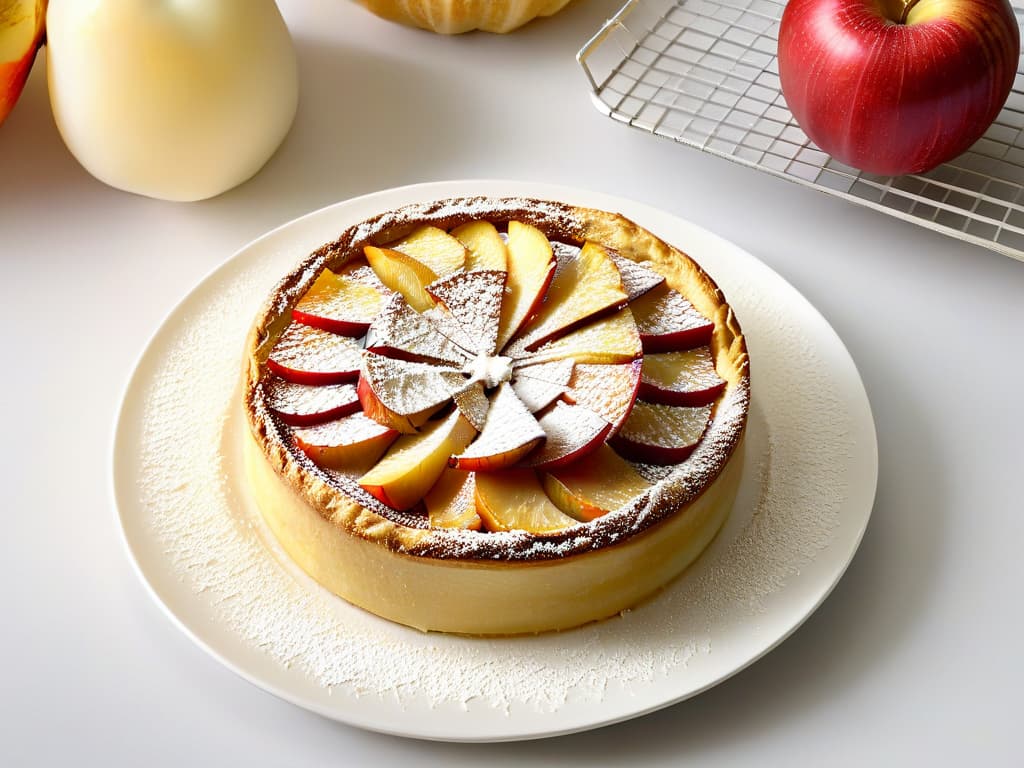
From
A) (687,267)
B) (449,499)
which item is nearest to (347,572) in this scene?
(449,499)

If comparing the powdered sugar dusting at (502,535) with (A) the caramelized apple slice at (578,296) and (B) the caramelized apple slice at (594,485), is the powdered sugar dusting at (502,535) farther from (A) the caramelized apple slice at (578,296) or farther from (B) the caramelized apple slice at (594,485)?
(A) the caramelized apple slice at (578,296)

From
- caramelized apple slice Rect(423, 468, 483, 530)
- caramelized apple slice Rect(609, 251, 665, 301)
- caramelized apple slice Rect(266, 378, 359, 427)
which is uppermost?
caramelized apple slice Rect(266, 378, 359, 427)

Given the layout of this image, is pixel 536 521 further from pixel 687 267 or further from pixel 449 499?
pixel 687 267

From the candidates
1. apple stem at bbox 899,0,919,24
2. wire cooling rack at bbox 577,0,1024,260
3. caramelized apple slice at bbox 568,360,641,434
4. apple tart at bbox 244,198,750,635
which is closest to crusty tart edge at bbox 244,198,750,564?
apple tart at bbox 244,198,750,635

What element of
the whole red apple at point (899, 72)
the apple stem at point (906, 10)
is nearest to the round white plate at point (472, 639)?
the whole red apple at point (899, 72)

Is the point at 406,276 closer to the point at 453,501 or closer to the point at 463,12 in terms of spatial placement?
the point at 453,501

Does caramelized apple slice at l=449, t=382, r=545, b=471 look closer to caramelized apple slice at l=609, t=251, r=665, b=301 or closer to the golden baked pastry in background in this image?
caramelized apple slice at l=609, t=251, r=665, b=301
